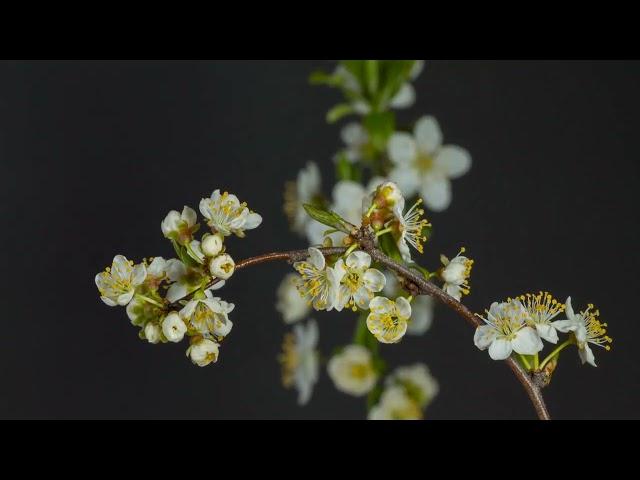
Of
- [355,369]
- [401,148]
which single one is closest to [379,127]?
[401,148]

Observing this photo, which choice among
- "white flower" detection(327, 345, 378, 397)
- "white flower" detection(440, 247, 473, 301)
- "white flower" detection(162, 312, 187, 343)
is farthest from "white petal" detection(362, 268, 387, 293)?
"white flower" detection(327, 345, 378, 397)

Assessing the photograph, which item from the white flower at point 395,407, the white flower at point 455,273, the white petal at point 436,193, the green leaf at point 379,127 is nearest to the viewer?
the white flower at point 455,273

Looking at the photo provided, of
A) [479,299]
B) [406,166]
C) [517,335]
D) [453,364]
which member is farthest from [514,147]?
[517,335]

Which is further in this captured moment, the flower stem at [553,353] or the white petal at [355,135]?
the white petal at [355,135]

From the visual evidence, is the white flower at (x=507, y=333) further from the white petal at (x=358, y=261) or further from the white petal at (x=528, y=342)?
the white petal at (x=358, y=261)

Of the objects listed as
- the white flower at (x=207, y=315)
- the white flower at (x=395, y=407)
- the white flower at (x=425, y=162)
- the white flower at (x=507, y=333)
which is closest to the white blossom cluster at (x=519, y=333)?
the white flower at (x=507, y=333)

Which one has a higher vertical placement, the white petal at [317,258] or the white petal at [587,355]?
the white petal at [317,258]

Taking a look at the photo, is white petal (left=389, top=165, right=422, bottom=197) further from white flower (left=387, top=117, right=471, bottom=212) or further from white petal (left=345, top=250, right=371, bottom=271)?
white petal (left=345, top=250, right=371, bottom=271)
